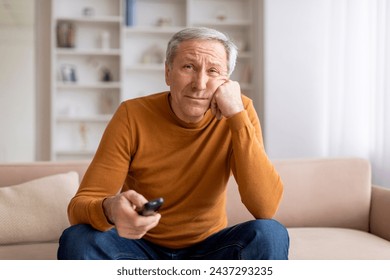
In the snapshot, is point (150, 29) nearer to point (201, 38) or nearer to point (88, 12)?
point (88, 12)

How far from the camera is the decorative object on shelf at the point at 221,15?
4.82 m

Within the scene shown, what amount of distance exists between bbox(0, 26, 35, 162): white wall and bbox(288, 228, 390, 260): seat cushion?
123 inches

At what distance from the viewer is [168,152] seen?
1.61 meters

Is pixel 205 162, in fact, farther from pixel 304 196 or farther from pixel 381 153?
pixel 381 153

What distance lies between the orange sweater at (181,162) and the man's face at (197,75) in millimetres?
69

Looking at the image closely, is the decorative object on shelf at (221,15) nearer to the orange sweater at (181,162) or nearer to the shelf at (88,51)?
the shelf at (88,51)

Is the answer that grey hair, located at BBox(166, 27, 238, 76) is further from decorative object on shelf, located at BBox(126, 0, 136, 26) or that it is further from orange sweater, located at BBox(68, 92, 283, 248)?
decorative object on shelf, located at BBox(126, 0, 136, 26)

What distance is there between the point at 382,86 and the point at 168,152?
1902mm

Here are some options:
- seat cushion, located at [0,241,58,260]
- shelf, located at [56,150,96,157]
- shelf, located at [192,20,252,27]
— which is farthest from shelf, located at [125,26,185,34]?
seat cushion, located at [0,241,58,260]

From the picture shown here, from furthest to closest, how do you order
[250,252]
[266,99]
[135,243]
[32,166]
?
[266,99] < [32,166] < [135,243] < [250,252]

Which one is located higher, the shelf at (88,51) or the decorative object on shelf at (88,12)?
the decorative object on shelf at (88,12)

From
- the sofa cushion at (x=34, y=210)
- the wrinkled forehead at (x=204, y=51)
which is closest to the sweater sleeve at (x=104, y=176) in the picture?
the wrinkled forehead at (x=204, y=51)
